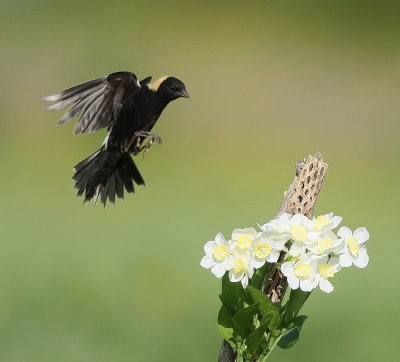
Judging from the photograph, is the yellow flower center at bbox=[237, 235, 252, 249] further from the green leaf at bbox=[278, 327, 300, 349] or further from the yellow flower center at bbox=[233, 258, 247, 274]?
the green leaf at bbox=[278, 327, 300, 349]

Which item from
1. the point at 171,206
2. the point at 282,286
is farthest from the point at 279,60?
the point at 282,286

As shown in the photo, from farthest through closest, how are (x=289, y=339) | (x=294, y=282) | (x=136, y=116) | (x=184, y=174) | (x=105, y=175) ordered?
(x=184, y=174) → (x=105, y=175) → (x=136, y=116) → (x=289, y=339) → (x=294, y=282)

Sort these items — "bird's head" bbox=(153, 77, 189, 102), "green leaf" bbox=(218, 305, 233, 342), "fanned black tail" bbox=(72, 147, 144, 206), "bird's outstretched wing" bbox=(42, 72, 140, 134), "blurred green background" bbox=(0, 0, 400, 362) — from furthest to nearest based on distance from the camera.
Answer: "blurred green background" bbox=(0, 0, 400, 362)
"fanned black tail" bbox=(72, 147, 144, 206)
"bird's head" bbox=(153, 77, 189, 102)
"bird's outstretched wing" bbox=(42, 72, 140, 134)
"green leaf" bbox=(218, 305, 233, 342)

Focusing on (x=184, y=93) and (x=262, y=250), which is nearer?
(x=262, y=250)

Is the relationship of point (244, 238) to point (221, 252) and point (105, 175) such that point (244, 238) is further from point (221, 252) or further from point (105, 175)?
point (105, 175)

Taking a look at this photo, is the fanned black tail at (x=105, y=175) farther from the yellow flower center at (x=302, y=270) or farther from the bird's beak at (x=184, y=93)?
the yellow flower center at (x=302, y=270)

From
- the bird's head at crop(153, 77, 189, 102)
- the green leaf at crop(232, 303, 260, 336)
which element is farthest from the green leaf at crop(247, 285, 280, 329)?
the bird's head at crop(153, 77, 189, 102)

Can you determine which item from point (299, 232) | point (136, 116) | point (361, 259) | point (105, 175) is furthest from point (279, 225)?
point (105, 175)
